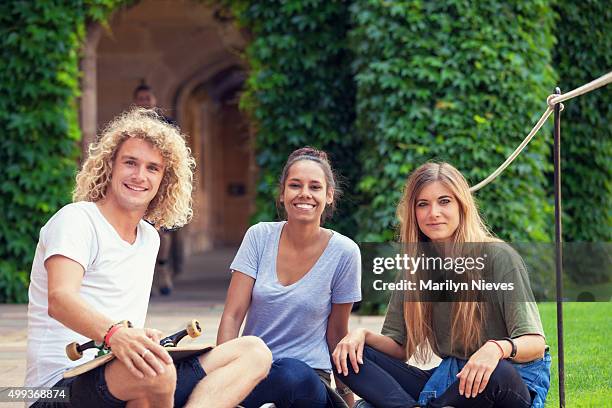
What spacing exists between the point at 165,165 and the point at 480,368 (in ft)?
4.02

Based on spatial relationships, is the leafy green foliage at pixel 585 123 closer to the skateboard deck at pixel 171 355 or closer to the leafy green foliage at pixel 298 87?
the leafy green foliage at pixel 298 87

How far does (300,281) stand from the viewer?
3639 mm

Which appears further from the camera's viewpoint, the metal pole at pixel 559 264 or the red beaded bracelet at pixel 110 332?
the metal pole at pixel 559 264

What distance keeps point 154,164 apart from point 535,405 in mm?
1467

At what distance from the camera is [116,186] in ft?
10.5

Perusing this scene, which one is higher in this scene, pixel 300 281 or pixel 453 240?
pixel 453 240

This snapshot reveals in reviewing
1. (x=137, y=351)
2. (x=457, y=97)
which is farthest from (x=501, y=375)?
(x=457, y=97)

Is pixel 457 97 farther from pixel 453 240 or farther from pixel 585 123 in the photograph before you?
pixel 453 240

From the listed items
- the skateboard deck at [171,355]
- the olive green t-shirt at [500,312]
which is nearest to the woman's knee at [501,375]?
the olive green t-shirt at [500,312]

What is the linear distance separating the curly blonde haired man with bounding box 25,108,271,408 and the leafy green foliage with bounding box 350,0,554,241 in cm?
383

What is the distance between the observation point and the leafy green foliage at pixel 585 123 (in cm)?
831

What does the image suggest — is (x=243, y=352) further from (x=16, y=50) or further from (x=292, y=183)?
(x=16, y=50)

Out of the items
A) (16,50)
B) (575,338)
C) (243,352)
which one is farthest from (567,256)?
(16,50)

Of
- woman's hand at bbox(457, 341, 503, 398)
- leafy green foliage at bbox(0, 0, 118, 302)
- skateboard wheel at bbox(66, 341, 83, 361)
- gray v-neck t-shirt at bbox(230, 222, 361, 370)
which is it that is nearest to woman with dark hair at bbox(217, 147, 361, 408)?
gray v-neck t-shirt at bbox(230, 222, 361, 370)
